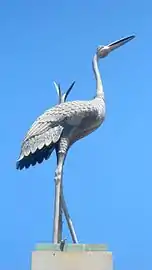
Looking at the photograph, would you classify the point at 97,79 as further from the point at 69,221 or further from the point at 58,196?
the point at 69,221

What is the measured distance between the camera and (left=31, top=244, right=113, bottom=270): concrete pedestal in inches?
322

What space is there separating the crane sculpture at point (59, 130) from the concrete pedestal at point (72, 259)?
788 mm

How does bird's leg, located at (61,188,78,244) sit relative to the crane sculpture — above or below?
below

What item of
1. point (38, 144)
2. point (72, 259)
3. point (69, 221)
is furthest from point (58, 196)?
point (72, 259)

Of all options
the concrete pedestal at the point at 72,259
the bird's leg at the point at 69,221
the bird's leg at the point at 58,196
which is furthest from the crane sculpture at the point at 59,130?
the concrete pedestal at the point at 72,259

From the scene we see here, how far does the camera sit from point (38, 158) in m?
9.37

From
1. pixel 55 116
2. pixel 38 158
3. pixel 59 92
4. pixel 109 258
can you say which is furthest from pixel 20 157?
pixel 109 258

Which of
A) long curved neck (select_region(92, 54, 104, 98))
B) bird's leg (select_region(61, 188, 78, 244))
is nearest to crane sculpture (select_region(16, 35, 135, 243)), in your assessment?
bird's leg (select_region(61, 188, 78, 244))

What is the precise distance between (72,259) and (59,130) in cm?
225

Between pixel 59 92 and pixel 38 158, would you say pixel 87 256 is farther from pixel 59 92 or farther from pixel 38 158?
pixel 59 92

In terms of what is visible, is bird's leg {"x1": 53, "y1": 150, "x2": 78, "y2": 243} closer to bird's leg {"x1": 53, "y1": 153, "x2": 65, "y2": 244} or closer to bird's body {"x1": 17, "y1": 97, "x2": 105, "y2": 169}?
bird's leg {"x1": 53, "y1": 153, "x2": 65, "y2": 244}

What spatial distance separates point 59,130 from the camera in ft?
29.7

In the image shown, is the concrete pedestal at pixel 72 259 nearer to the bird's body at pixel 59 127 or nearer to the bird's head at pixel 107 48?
the bird's body at pixel 59 127

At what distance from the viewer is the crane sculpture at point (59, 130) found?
355 inches
